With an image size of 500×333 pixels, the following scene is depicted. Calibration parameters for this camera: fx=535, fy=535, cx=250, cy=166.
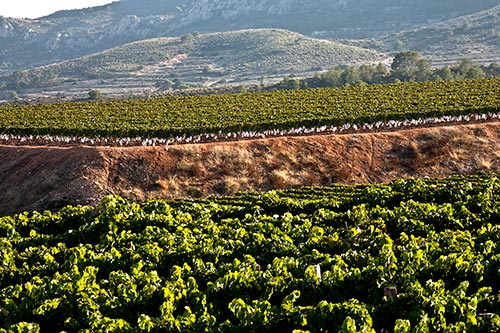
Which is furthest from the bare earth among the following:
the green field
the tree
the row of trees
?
the tree

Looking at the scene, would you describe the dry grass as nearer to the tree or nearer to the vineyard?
the vineyard

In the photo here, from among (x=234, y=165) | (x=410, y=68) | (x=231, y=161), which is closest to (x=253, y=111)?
(x=231, y=161)

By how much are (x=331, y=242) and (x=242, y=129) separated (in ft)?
84.3

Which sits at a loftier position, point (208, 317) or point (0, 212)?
point (208, 317)

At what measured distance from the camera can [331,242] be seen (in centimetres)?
1617

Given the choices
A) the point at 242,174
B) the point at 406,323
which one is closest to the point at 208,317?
the point at 406,323

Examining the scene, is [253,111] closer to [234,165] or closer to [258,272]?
[234,165]

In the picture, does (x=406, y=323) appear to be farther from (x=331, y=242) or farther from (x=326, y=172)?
(x=326, y=172)

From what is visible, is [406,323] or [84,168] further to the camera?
[84,168]

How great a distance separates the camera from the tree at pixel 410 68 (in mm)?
107119

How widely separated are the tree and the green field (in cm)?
4920

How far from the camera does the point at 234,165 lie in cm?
3619

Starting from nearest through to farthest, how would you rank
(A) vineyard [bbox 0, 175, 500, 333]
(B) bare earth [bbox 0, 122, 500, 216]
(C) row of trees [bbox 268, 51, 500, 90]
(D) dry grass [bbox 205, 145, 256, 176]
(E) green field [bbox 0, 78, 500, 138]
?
(A) vineyard [bbox 0, 175, 500, 333], (B) bare earth [bbox 0, 122, 500, 216], (D) dry grass [bbox 205, 145, 256, 176], (E) green field [bbox 0, 78, 500, 138], (C) row of trees [bbox 268, 51, 500, 90]

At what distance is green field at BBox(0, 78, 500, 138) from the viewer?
4159cm
